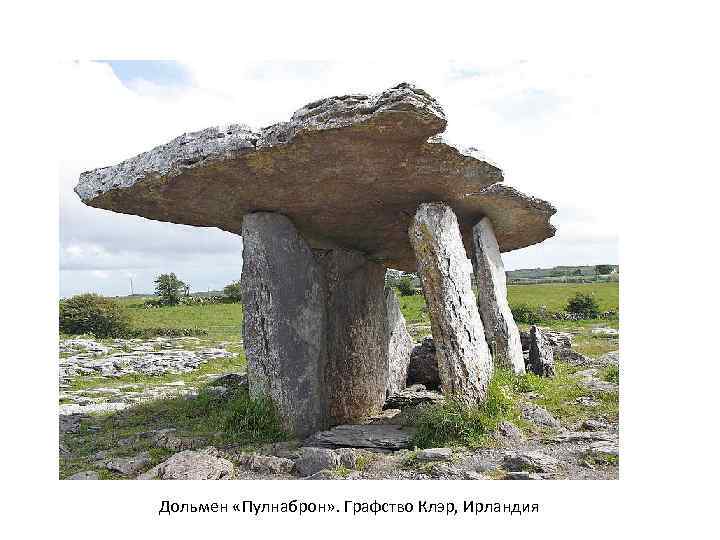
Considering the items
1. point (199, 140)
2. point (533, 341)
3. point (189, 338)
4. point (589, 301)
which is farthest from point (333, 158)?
point (589, 301)

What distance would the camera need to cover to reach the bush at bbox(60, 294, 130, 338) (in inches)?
835

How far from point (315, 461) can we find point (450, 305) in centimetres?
254

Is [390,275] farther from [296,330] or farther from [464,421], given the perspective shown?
[464,421]

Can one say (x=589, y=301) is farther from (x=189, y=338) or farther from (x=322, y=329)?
(x=322, y=329)

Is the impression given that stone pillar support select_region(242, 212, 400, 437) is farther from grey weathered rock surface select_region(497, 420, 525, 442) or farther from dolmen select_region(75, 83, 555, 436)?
grey weathered rock surface select_region(497, 420, 525, 442)

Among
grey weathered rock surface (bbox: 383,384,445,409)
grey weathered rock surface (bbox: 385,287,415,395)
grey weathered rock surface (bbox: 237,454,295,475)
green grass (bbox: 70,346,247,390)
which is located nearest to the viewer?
grey weathered rock surface (bbox: 237,454,295,475)

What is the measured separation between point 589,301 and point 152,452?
1868cm

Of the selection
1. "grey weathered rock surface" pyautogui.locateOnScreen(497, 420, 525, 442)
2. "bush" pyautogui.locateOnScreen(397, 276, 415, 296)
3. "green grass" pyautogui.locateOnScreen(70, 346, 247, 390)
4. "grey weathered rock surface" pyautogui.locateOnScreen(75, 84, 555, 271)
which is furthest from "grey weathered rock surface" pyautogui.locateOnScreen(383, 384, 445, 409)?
"bush" pyautogui.locateOnScreen(397, 276, 415, 296)

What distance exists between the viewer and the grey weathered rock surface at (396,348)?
11289 millimetres

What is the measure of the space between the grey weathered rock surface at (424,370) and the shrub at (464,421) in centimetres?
460

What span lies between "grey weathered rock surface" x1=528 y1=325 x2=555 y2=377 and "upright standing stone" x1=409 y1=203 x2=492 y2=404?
364 centimetres

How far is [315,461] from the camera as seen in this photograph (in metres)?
6.28

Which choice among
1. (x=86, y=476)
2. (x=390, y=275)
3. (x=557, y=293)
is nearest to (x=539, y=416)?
(x=86, y=476)

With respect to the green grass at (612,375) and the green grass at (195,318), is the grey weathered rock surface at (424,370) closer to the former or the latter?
the green grass at (612,375)
